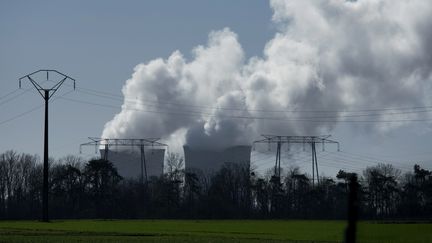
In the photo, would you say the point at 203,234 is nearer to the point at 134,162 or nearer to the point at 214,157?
the point at 214,157

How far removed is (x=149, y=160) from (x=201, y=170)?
1695 cm

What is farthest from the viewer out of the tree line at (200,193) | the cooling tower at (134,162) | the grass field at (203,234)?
the cooling tower at (134,162)

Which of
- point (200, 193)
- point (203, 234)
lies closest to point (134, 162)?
point (200, 193)

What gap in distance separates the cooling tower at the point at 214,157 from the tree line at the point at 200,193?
172 cm

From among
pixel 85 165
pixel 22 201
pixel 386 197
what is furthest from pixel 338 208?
pixel 22 201

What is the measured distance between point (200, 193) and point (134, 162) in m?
18.3

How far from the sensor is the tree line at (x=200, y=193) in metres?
125

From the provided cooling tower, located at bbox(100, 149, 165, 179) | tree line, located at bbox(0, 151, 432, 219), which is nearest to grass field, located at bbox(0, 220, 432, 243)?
tree line, located at bbox(0, 151, 432, 219)

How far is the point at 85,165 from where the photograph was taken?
131000 millimetres

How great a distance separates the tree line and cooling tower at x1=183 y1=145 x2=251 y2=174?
5.64 feet

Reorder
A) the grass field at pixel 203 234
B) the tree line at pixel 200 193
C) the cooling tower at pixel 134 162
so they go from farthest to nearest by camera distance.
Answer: the cooling tower at pixel 134 162 < the tree line at pixel 200 193 < the grass field at pixel 203 234

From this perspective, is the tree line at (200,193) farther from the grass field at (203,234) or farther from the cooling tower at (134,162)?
the grass field at (203,234)

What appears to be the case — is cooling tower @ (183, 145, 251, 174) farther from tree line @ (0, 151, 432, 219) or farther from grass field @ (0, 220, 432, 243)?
grass field @ (0, 220, 432, 243)

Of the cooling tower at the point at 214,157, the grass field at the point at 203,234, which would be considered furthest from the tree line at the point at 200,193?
the grass field at the point at 203,234
